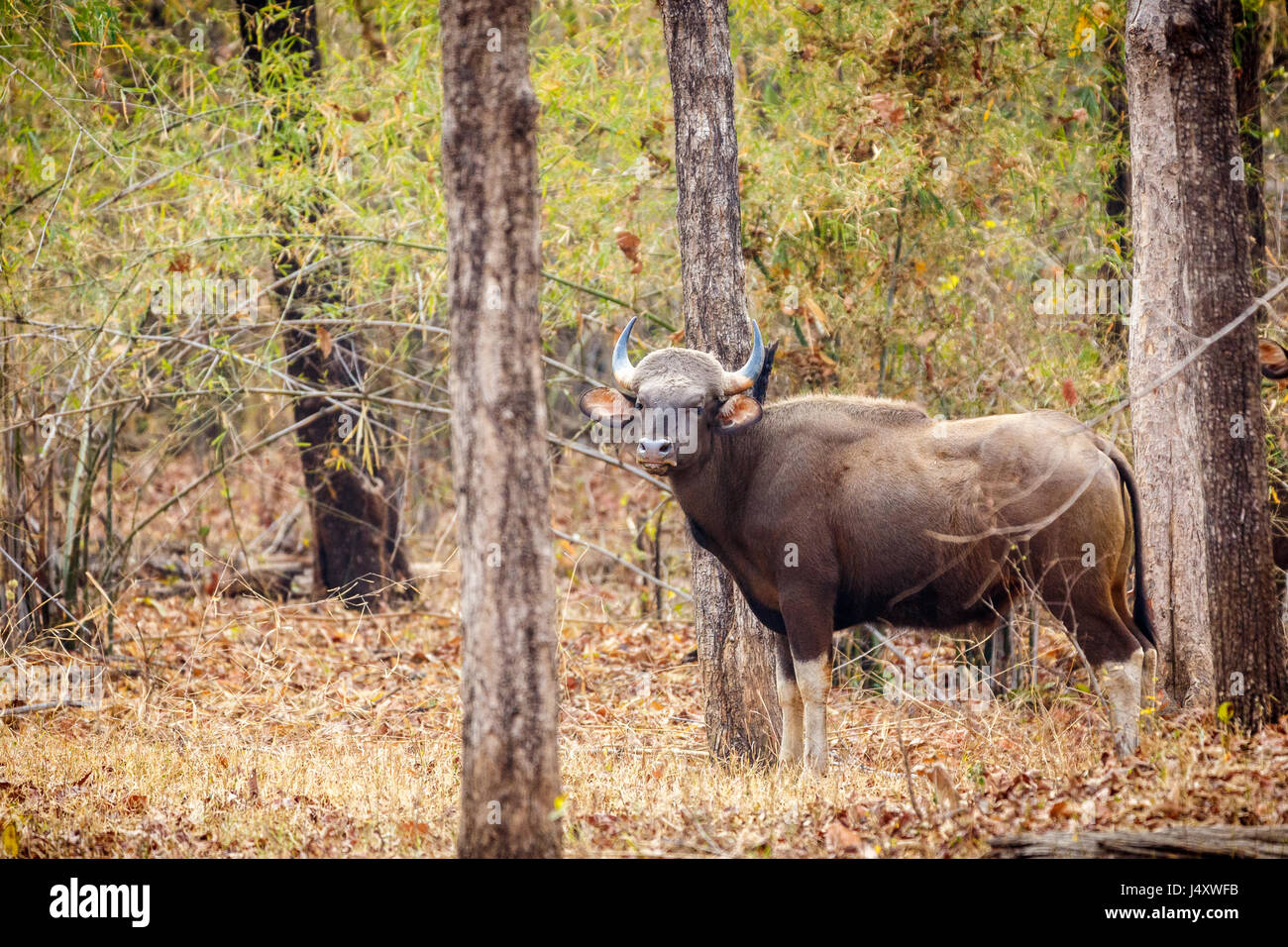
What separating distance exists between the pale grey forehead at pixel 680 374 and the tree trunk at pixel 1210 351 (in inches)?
108

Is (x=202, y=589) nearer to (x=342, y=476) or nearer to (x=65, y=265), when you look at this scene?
(x=342, y=476)

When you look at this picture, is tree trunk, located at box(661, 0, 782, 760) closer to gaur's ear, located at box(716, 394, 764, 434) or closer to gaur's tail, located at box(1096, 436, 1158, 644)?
gaur's ear, located at box(716, 394, 764, 434)

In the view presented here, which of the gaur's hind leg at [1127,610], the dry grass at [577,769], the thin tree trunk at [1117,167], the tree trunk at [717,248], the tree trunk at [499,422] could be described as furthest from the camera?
the thin tree trunk at [1117,167]

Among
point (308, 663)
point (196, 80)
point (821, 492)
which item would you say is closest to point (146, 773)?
point (308, 663)

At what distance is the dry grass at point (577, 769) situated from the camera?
6078 mm

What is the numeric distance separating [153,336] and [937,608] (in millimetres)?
6860

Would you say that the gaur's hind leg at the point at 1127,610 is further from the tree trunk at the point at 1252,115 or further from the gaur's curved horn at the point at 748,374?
the tree trunk at the point at 1252,115

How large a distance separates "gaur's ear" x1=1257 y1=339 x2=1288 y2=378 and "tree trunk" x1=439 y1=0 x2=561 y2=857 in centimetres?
507

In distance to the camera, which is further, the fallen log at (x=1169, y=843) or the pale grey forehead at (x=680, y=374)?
the pale grey forehead at (x=680, y=374)

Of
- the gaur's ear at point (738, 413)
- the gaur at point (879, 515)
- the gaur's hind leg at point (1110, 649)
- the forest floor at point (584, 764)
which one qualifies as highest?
the gaur's ear at point (738, 413)

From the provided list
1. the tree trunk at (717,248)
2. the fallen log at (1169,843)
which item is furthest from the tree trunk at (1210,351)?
the tree trunk at (717,248)

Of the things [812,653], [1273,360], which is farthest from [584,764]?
[1273,360]

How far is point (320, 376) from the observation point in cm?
1252

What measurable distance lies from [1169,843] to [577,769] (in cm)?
395
